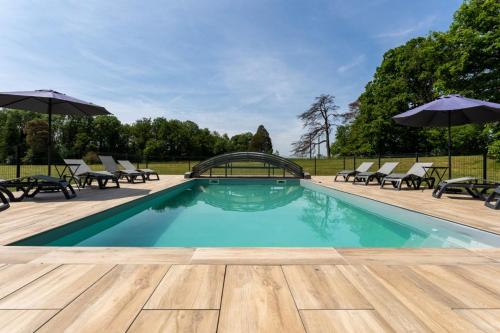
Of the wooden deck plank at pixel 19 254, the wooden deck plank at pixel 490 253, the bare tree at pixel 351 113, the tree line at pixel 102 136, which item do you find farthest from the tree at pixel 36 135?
the wooden deck plank at pixel 490 253

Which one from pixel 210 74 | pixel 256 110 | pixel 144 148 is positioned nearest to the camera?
pixel 210 74

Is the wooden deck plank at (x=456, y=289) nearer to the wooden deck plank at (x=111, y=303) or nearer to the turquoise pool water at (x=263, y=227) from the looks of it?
the turquoise pool water at (x=263, y=227)

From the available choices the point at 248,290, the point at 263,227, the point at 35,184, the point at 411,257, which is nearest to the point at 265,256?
the point at 248,290

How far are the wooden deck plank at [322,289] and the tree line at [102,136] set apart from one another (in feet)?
124

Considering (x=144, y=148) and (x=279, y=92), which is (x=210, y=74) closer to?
(x=279, y=92)

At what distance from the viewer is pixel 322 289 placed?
1.72 meters

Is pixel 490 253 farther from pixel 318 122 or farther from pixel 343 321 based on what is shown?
pixel 318 122

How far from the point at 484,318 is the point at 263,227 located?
356 cm

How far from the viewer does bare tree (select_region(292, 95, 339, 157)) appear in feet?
96.0

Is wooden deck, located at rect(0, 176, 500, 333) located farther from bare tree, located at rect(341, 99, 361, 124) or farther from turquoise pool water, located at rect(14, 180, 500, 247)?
bare tree, located at rect(341, 99, 361, 124)

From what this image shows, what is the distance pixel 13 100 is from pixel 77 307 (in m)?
6.52

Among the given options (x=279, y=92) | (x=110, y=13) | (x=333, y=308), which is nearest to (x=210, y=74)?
(x=279, y=92)

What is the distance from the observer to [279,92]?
17.7 m

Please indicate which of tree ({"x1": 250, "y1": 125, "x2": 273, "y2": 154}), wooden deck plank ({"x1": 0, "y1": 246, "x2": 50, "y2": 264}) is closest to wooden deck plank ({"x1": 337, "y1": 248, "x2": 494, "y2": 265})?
wooden deck plank ({"x1": 0, "y1": 246, "x2": 50, "y2": 264})
